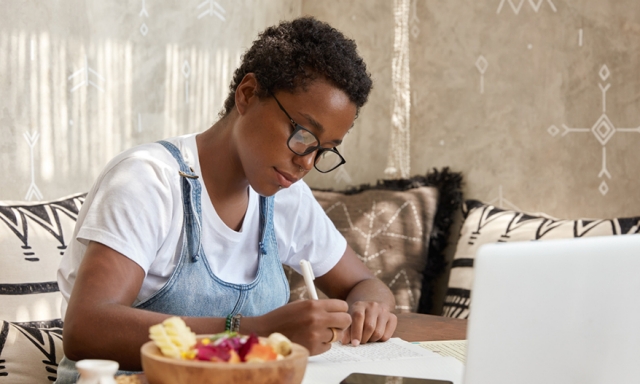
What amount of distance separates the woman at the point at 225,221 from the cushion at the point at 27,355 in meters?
0.28

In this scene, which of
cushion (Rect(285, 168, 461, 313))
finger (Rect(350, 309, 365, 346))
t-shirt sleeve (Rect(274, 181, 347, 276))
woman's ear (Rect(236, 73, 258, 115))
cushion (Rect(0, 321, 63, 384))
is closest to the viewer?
finger (Rect(350, 309, 365, 346))

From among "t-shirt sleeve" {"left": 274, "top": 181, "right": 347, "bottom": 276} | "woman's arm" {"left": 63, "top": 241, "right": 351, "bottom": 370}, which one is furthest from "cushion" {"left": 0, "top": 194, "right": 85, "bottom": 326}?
"woman's arm" {"left": 63, "top": 241, "right": 351, "bottom": 370}

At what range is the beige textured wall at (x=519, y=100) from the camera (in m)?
2.52

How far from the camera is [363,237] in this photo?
2736mm

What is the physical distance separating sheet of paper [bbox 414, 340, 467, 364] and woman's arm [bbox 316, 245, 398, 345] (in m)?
0.08

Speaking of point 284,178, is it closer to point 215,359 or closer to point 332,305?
point 332,305

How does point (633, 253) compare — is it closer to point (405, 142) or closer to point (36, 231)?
point (36, 231)

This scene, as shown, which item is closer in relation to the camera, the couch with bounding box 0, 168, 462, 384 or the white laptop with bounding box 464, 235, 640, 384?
the white laptop with bounding box 464, 235, 640, 384

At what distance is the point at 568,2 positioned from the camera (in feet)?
8.63

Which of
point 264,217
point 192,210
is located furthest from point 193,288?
point 264,217

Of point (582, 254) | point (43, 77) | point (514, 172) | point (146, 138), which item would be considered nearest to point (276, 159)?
point (582, 254)

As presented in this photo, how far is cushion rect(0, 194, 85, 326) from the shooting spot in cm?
191

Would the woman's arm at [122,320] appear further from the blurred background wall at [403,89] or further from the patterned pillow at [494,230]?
the patterned pillow at [494,230]

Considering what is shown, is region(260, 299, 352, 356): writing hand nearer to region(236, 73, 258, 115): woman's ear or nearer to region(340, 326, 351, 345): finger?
region(340, 326, 351, 345): finger
